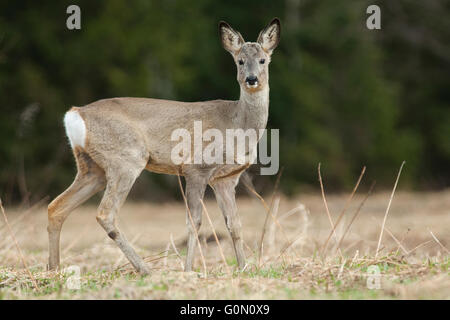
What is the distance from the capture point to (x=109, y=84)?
1689 centimetres

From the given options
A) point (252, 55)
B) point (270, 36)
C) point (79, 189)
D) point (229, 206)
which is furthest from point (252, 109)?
point (79, 189)

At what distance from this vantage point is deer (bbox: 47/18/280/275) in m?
5.91

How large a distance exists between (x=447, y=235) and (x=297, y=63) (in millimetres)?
10708

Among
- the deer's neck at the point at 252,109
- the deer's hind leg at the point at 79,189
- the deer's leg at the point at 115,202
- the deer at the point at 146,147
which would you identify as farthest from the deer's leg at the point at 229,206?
the deer's hind leg at the point at 79,189

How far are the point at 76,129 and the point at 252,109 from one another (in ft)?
5.26

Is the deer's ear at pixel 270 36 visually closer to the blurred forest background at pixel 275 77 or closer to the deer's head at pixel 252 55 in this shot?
the deer's head at pixel 252 55

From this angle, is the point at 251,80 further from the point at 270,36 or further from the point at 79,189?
the point at 79,189

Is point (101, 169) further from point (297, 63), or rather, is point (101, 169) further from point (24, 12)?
point (297, 63)

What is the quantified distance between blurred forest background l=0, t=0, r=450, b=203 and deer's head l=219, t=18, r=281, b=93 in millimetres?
9012

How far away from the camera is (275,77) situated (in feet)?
61.9

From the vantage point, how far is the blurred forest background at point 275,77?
53.4 feet

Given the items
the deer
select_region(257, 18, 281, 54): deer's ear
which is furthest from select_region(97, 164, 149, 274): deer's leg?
select_region(257, 18, 281, 54): deer's ear

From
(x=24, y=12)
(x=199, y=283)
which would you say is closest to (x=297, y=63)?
(x=24, y=12)

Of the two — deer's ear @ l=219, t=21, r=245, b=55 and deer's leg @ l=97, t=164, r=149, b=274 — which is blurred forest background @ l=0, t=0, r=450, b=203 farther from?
deer's leg @ l=97, t=164, r=149, b=274
